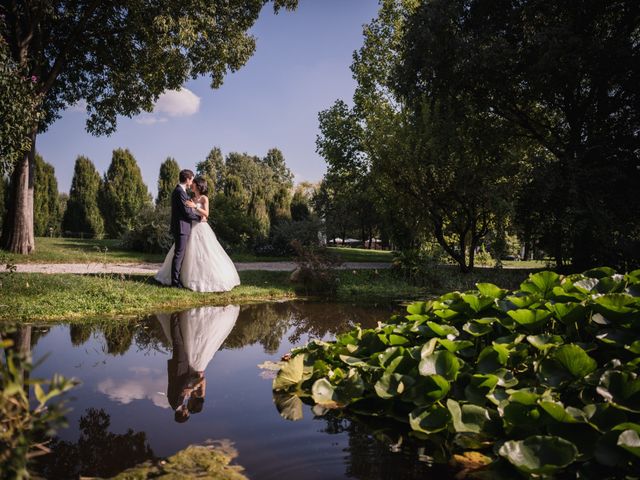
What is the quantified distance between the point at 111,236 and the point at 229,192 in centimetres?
885

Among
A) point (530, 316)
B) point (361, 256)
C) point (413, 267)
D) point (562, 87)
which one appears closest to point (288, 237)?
point (361, 256)

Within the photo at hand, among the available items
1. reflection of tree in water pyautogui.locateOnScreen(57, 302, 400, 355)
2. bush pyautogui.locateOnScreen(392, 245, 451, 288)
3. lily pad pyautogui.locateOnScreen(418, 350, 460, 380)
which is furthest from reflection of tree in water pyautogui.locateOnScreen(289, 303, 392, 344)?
bush pyautogui.locateOnScreen(392, 245, 451, 288)

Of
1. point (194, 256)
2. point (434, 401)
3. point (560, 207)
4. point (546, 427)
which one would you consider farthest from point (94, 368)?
point (560, 207)

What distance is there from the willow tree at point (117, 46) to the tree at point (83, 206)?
12.9 metres

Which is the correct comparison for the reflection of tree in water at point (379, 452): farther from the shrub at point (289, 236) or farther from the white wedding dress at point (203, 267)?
the shrub at point (289, 236)

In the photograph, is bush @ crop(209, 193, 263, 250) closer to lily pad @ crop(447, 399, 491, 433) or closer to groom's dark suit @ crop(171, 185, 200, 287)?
groom's dark suit @ crop(171, 185, 200, 287)

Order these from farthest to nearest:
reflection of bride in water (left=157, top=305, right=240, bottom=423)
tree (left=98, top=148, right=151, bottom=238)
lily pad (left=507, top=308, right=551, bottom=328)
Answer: tree (left=98, top=148, right=151, bottom=238) → reflection of bride in water (left=157, top=305, right=240, bottom=423) → lily pad (left=507, top=308, right=551, bottom=328)

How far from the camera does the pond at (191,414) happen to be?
2.31 metres

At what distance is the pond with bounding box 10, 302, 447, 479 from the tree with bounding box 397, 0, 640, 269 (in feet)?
31.5

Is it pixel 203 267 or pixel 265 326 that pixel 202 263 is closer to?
pixel 203 267

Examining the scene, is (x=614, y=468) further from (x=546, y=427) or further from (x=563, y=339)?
(x=563, y=339)

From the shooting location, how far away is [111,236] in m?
27.5

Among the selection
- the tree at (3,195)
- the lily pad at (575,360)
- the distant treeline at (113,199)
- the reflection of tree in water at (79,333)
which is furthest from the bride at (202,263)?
the tree at (3,195)

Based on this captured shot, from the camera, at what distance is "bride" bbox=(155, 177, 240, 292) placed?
8.64 meters
